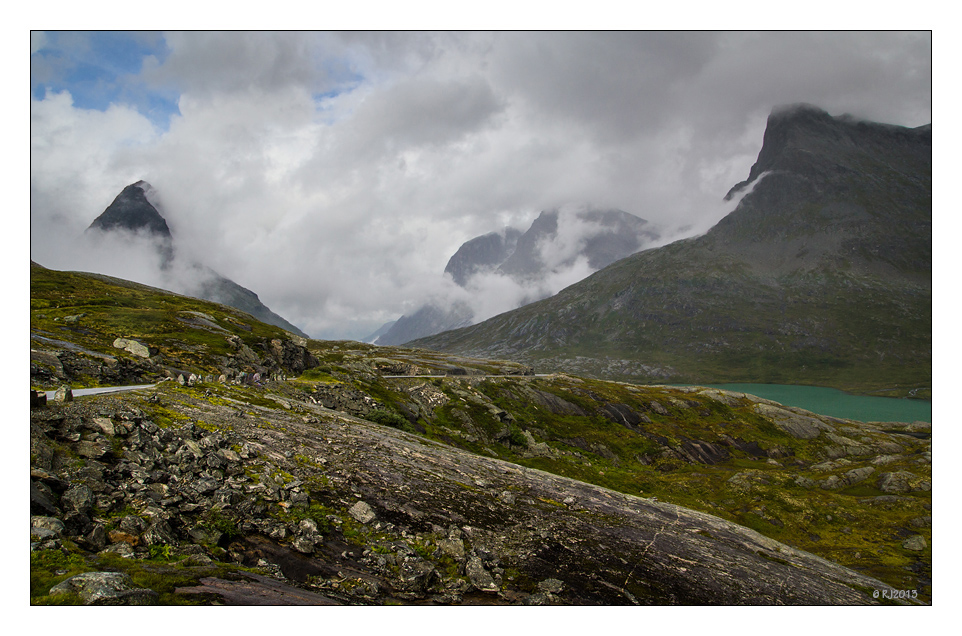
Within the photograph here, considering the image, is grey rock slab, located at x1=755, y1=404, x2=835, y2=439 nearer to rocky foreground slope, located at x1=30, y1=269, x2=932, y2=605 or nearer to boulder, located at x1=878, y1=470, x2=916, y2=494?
boulder, located at x1=878, y1=470, x2=916, y2=494

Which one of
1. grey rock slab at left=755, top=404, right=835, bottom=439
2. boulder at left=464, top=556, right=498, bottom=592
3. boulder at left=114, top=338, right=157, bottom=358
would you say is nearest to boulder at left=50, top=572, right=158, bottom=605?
boulder at left=464, top=556, right=498, bottom=592

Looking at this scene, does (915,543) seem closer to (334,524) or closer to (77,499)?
(334,524)

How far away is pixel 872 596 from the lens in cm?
3516

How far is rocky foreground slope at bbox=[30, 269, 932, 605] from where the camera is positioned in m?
16.5

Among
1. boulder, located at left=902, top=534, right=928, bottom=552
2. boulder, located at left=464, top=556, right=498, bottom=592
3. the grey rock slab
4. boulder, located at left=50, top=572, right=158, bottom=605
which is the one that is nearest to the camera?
boulder, located at left=50, top=572, right=158, bottom=605

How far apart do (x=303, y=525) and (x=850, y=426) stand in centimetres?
18749

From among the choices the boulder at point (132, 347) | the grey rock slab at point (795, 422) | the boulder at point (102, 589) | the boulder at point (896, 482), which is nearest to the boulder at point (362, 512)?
the boulder at point (102, 589)

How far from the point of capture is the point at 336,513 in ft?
74.1

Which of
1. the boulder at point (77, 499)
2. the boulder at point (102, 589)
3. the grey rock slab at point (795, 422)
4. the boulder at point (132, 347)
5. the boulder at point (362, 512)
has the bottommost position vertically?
the grey rock slab at point (795, 422)

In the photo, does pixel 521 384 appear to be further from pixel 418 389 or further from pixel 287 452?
pixel 287 452

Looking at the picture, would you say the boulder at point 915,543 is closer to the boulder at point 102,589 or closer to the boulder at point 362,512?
the boulder at point 362,512

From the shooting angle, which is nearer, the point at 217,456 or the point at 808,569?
the point at 217,456

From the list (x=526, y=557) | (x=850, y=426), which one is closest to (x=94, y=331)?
(x=526, y=557)

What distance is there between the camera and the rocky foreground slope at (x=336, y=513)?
54.2ft
